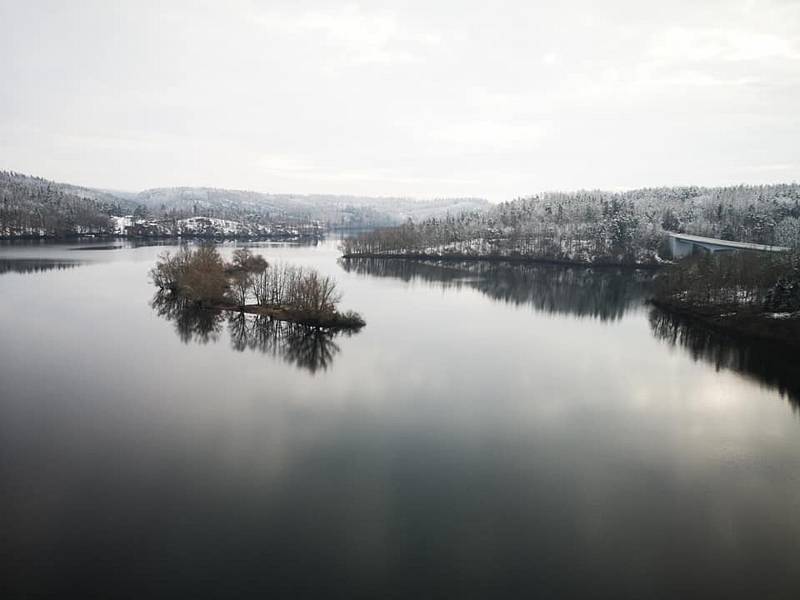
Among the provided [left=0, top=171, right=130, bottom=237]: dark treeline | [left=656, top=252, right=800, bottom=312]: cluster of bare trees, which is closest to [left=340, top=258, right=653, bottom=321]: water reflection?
[left=656, top=252, right=800, bottom=312]: cluster of bare trees

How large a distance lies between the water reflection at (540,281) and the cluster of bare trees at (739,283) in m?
3.84

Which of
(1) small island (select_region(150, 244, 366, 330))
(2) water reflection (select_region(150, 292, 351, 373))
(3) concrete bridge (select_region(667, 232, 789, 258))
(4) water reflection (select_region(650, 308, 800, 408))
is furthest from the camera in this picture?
(3) concrete bridge (select_region(667, 232, 789, 258))

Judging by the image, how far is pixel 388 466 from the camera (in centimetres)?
1438

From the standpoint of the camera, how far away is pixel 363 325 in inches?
1243

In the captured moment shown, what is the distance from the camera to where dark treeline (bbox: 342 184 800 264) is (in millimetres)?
79875

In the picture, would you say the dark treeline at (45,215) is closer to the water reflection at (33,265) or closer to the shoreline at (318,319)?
the water reflection at (33,265)

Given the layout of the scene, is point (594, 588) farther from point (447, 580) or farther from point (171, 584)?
point (171, 584)

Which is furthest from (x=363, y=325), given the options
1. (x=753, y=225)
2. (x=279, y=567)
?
(x=753, y=225)

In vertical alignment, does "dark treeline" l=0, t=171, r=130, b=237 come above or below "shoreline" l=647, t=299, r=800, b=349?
above

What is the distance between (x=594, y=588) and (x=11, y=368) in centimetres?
2406

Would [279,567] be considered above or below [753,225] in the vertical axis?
below

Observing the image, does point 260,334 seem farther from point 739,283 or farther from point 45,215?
point 45,215

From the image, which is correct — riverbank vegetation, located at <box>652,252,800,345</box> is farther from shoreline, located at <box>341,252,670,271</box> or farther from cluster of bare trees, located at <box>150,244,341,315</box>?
shoreline, located at <box>341,252,670,271</box>

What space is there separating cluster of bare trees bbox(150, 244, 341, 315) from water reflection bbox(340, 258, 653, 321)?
18.3 m
